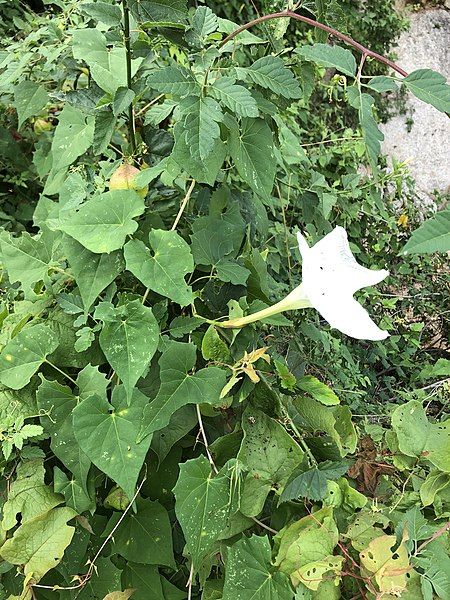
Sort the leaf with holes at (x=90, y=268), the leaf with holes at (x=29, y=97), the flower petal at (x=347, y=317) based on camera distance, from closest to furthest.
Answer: the flower petal at (x=347, y=317) < the leaf with holes at (x=90, y=268) < the leaf with holes at (x=29, y=97)

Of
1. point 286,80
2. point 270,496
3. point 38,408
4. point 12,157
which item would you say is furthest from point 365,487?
point 12,157

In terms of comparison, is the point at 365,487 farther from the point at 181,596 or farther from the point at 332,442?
the point at 181,596

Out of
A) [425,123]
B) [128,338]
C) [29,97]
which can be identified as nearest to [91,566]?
[128,338]

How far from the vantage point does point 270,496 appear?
2.72 ft

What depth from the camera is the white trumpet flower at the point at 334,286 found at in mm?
669

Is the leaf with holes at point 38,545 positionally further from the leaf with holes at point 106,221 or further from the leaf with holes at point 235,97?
the leaf with holes at point 235,97

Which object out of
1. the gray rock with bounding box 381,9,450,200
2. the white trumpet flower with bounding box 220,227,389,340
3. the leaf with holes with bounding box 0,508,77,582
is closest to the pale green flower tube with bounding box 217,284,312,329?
the white trumpet flower with bounding box 220,227,389,340

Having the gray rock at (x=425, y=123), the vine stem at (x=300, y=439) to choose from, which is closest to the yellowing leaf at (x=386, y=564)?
the vine stem at (x=300, y=439)

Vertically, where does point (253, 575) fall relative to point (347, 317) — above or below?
below

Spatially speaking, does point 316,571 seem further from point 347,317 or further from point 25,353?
point 25,353

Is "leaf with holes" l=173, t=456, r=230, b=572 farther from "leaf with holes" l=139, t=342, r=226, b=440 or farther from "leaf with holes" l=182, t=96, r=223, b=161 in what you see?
"leaf with holes" l=182, t=96, r=223, b=161

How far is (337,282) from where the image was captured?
2.33 feet

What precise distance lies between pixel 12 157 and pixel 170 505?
4.12 ft

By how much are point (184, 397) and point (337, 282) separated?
8.9 inches
